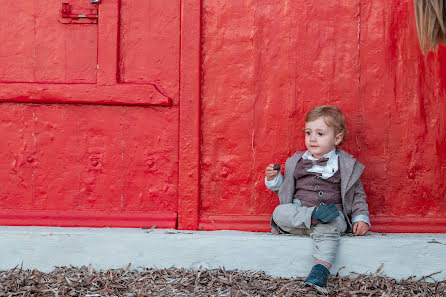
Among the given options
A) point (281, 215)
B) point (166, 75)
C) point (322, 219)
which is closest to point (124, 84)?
point (166, 75)

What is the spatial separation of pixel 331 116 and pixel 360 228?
0.65 meters

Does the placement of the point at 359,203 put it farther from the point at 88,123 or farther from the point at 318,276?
the point at 88,123

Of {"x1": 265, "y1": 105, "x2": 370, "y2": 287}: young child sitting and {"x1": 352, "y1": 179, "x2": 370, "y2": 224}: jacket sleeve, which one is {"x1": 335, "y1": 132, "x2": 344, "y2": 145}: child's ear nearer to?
{"x1": 265, "y1": 105, "x2": 370, "y2": 287}: young child sitting

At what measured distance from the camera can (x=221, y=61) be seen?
2.99m

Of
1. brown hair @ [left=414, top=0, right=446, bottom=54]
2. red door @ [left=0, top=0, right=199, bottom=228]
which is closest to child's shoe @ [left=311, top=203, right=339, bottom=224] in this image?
red door @ [left=0, top=0, right=199, bottom=228]

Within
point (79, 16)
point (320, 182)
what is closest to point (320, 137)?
point (320, 182)

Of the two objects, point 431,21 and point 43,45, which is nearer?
point 431,21

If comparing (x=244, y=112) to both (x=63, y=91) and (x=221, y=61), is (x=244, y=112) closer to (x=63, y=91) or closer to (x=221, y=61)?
(x=221, y=61)

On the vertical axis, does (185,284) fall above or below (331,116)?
below

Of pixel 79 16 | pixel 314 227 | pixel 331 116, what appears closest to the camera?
pixel 314 227

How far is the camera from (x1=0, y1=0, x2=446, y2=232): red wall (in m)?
2.95

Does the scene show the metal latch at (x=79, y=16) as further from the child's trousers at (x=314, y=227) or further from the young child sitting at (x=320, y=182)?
the child's trousers at (x=314, y=227)

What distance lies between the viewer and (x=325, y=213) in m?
2.53

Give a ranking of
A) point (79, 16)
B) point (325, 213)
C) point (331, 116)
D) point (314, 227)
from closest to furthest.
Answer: point (325, 213)
point (314, 227)
point (331, 116)
point (79, 16)
